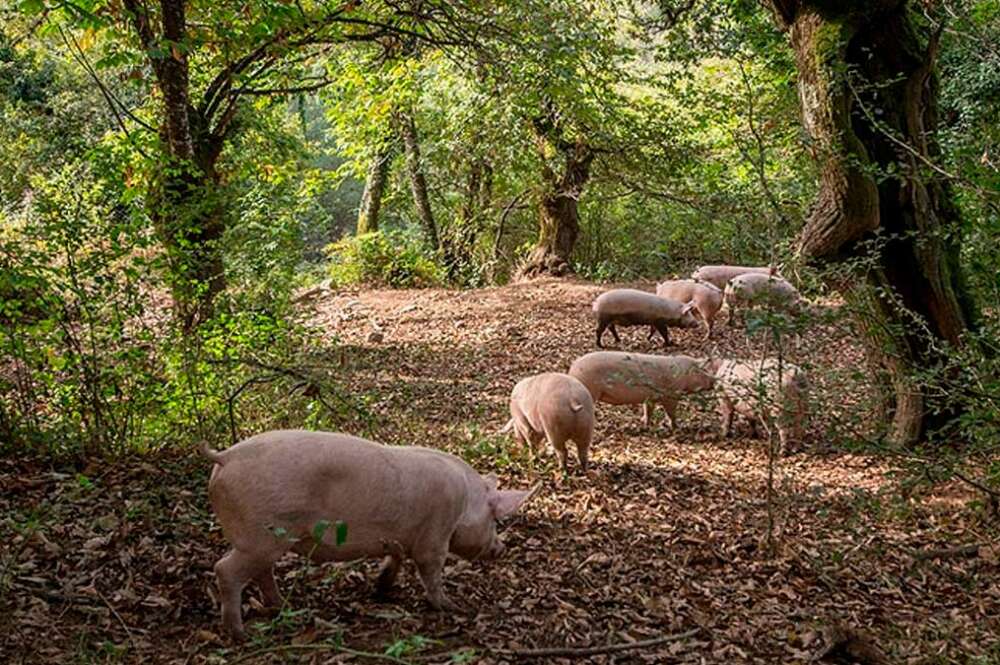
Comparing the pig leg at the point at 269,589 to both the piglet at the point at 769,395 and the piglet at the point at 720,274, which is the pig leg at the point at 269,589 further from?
the piglet at the point at 720,274

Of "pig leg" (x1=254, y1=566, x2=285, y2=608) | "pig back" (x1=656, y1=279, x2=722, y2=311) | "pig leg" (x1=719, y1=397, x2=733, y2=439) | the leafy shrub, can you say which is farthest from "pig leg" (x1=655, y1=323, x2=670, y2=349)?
"pig leg" (x1=254, y1=566, x2=285, y2=608)

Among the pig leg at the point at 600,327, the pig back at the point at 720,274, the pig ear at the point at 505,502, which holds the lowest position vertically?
the pig ear at the point at 505,502

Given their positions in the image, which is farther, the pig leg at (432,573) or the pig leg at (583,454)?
the pig leg at (583,454)

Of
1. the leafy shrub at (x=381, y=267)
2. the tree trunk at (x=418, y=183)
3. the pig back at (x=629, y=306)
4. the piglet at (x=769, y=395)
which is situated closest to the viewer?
the piglet at (x=769, y=395)

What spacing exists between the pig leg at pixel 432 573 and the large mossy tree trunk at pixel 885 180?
3503mm

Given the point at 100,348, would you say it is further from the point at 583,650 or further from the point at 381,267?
the point at 381,267

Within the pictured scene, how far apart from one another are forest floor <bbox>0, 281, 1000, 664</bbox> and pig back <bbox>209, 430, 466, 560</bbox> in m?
0.33

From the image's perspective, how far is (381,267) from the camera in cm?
1798

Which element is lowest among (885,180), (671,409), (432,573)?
(671,409)

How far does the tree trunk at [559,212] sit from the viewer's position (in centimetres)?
1591

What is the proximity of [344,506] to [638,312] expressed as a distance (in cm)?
841

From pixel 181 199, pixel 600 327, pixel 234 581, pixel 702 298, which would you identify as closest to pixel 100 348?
pixel 181 199

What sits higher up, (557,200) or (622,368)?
(557,200)

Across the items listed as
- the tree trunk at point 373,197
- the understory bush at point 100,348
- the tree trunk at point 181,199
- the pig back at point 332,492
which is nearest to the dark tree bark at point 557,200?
the tree trunk at point 373,197
